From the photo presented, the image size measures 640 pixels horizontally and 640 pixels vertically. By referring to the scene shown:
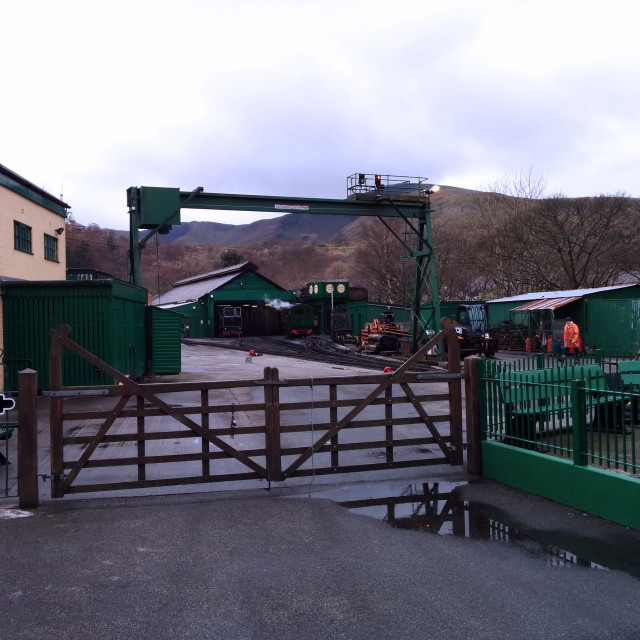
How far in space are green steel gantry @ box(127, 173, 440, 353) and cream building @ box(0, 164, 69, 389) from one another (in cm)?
321

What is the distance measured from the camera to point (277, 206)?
24625mm

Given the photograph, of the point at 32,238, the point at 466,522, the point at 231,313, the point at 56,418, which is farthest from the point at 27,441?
the point at 231,313

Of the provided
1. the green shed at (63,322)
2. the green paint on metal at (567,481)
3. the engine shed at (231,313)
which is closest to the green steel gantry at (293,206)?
the green shed at (63,322)

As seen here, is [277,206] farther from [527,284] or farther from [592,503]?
[527,284]

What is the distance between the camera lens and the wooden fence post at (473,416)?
826cm

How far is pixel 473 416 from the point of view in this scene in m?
8.39

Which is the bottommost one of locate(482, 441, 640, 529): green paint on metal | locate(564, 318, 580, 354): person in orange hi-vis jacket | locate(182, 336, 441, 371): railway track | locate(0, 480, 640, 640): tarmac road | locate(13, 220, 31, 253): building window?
locate(0, 480, 640, 640): tarmac road

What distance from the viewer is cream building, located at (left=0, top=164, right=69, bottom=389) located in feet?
65.4

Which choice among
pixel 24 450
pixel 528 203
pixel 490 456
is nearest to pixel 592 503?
pixel 490 456

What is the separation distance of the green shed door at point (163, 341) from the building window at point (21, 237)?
451cm

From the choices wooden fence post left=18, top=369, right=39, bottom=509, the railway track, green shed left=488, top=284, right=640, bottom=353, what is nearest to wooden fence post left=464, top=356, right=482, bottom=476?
wooden fence post left=18, top=369, right=39, bottom=509

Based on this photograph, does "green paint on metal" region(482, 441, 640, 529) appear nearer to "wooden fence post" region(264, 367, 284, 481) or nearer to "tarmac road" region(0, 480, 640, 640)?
"tarmac road" region(0, 480, 640, 640)

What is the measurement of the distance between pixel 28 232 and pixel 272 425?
57.9 ft

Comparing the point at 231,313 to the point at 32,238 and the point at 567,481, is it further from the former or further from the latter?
the point at 567,481
